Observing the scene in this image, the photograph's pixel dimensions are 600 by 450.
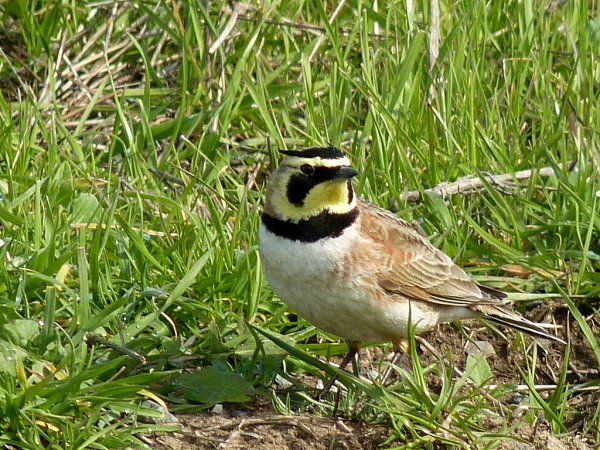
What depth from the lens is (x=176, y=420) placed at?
4539mm

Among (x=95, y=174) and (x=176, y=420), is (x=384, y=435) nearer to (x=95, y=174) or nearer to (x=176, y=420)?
(x=176, y=420)

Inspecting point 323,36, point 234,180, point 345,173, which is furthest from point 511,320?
point 323,36

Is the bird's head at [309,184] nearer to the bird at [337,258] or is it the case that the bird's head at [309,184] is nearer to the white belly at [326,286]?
the bird at [337,258]

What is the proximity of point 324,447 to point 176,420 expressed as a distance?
60 centimetres

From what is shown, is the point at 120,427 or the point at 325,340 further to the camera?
the point at 325,340

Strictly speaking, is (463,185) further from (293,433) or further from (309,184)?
(293,433)

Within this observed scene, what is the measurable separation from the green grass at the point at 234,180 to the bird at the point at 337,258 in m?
0.24

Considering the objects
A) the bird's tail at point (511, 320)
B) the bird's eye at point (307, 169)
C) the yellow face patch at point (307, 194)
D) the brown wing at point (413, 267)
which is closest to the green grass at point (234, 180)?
the bird's tail at point (511, 320)

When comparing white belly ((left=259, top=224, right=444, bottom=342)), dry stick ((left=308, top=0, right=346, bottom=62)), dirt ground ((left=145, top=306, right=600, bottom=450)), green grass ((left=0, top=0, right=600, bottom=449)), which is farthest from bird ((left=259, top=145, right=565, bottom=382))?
dry stick ((left=308, top=0, right=346, bottom=62))

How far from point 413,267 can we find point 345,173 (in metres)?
0.72

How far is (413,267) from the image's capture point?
16.9 ft

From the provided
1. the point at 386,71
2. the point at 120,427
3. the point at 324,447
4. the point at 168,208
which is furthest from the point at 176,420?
the point at 386,71

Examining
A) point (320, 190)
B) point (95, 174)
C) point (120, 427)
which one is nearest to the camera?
point (120, 427)

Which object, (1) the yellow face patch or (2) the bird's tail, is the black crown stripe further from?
(2) the bird's tail
